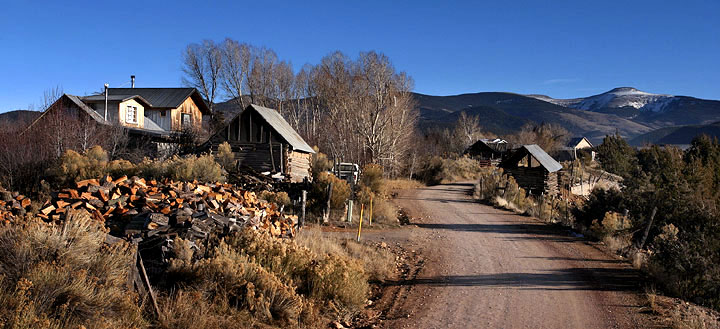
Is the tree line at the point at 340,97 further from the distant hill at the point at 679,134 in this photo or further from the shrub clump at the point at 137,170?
the distant hill at the point at 679,134

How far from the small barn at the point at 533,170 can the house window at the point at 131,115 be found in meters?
25.5

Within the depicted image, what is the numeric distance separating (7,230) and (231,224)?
401 cm

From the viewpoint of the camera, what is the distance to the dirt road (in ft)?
25.3

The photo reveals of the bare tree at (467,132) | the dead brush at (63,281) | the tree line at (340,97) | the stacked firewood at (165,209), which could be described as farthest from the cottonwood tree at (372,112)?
the bare tree at (467,132)

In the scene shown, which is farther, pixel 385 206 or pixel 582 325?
pixel 385 206

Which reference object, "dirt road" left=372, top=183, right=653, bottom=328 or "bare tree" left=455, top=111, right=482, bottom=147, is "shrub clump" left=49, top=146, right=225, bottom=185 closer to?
"dirt road" left=372, top=183, right=653, bottom=328

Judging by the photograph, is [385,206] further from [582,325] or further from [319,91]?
[319,91]

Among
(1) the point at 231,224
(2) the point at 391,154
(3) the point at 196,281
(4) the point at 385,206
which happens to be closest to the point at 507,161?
(2) the point at 391,154

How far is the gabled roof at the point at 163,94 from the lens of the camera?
42250 millimetres

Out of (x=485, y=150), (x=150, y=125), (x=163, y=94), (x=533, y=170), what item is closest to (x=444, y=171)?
(x=533, y=170)

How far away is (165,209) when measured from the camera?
10.8 meters

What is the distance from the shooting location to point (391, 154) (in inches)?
1549

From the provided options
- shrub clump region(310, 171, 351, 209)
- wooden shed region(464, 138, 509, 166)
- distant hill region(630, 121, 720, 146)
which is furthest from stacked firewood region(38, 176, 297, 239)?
distant hill region(630, 121, 720, 146)

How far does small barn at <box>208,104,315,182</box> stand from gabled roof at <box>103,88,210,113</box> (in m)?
18.8
